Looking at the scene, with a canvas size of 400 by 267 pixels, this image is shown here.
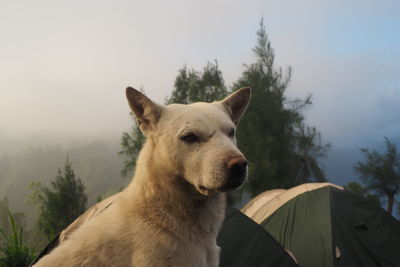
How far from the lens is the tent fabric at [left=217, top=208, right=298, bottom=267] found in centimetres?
352

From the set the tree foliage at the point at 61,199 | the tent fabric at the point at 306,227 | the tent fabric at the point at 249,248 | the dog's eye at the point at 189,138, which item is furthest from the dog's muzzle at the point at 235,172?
the tree foliage at the point at 61,199

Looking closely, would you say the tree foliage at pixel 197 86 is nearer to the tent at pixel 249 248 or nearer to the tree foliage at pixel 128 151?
the tree foliage at pixel 128 151

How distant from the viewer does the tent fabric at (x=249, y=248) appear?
11.5ft

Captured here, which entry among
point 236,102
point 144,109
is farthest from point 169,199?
point 236,102

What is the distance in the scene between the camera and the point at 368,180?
16516mm

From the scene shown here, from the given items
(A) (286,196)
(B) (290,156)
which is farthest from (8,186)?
(A) (286,196)

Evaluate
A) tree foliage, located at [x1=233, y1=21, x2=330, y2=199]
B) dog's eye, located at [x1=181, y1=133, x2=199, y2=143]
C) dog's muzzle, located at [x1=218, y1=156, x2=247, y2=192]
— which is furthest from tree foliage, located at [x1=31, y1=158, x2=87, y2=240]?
dog's muzzle, located at [x1=218, y1=156, x2=247, y2=192]

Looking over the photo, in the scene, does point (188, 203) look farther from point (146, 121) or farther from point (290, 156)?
point (290, 156)

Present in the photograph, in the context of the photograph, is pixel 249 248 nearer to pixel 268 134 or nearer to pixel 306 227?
pixel 306 227

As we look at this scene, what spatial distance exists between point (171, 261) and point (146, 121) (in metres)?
0.95

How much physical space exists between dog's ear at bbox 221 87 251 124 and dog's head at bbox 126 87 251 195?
15 centimetres

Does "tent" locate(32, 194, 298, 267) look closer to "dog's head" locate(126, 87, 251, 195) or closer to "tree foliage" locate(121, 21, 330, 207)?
"dog's head" locate(126, 87, 251, 195)

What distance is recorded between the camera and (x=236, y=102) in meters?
2.31

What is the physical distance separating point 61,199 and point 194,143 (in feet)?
58.5
